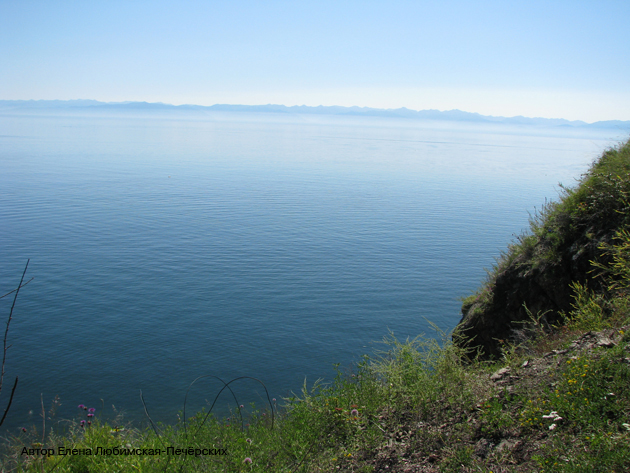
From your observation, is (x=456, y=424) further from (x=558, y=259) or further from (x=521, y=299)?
(x=521, y=299)

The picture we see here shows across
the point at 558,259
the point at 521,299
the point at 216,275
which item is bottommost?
the point at 216,275

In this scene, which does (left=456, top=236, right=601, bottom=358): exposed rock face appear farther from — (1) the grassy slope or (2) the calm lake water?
(2) the calm lake water

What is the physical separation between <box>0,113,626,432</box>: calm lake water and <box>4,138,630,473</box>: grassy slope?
8.61m

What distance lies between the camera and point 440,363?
A: 30.0 feet

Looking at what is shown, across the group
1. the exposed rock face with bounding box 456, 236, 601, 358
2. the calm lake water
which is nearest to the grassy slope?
the exposed rock face with bounding box 456, 236, 601, 358

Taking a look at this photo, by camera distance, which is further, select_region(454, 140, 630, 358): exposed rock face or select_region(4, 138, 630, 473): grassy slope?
select_region(454, 140, 630, 358): exposed rock face

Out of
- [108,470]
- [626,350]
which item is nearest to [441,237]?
[626,350]

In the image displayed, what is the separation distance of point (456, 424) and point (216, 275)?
89.1ft

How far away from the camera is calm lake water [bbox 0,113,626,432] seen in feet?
67.1

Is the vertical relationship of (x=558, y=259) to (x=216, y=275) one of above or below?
above

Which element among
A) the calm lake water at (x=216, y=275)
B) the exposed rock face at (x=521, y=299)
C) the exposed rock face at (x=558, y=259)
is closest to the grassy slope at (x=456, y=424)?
the exposed rock face at (x=558, y=259)

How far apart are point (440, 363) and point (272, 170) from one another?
7962 cm

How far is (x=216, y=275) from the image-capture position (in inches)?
1284

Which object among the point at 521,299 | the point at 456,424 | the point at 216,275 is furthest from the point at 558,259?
the point at 216,275
